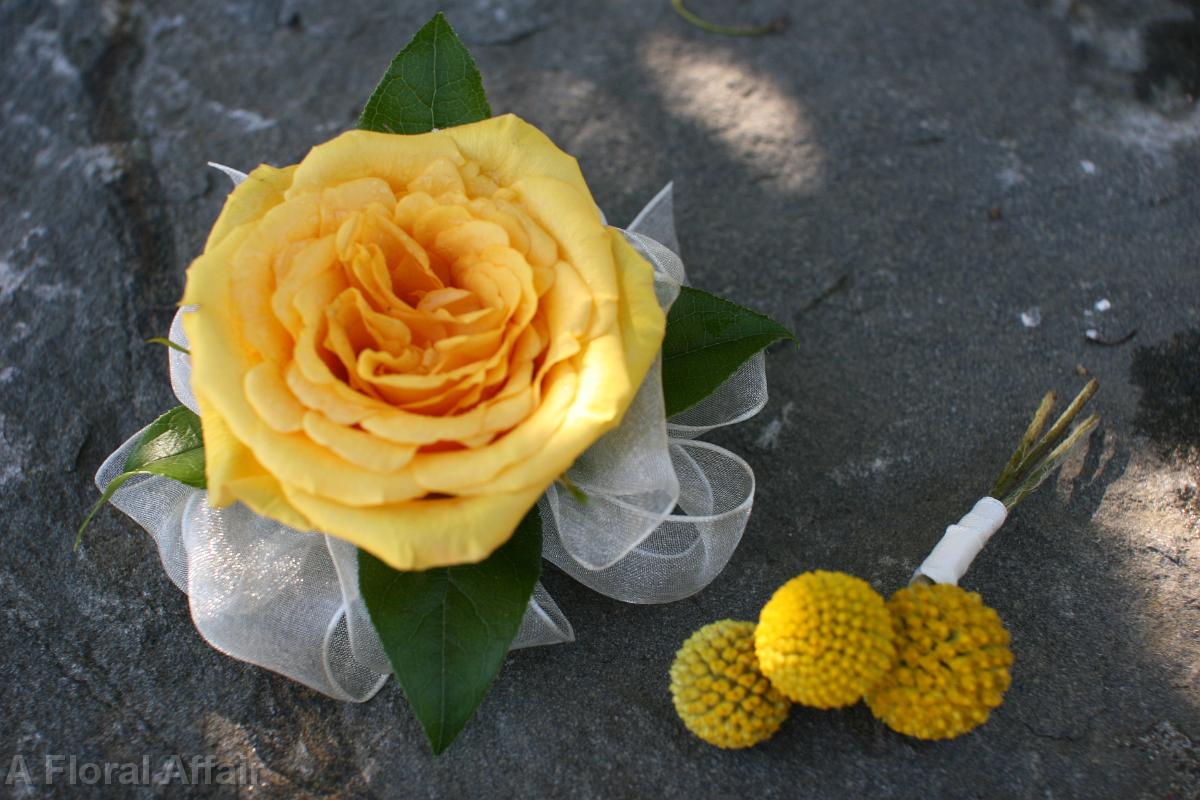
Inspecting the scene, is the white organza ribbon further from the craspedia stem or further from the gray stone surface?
the craspedia stem

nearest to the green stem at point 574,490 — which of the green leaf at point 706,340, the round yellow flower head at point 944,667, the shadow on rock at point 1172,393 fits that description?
the green leaf at point 706,340

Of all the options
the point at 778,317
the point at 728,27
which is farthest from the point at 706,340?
the point at 728,27

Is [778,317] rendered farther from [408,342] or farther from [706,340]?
[408,342]

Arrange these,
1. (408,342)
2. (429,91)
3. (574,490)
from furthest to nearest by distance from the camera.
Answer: (429,91)
(574,490)
(408,342)

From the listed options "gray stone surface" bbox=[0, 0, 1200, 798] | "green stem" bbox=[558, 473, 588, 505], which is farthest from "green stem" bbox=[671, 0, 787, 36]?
"green stem" bbox=[558, 473, 588, 505]

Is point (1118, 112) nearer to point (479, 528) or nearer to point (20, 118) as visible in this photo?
point (479, 528)

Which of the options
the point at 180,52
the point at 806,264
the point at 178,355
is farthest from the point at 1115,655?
the point at 180,52
